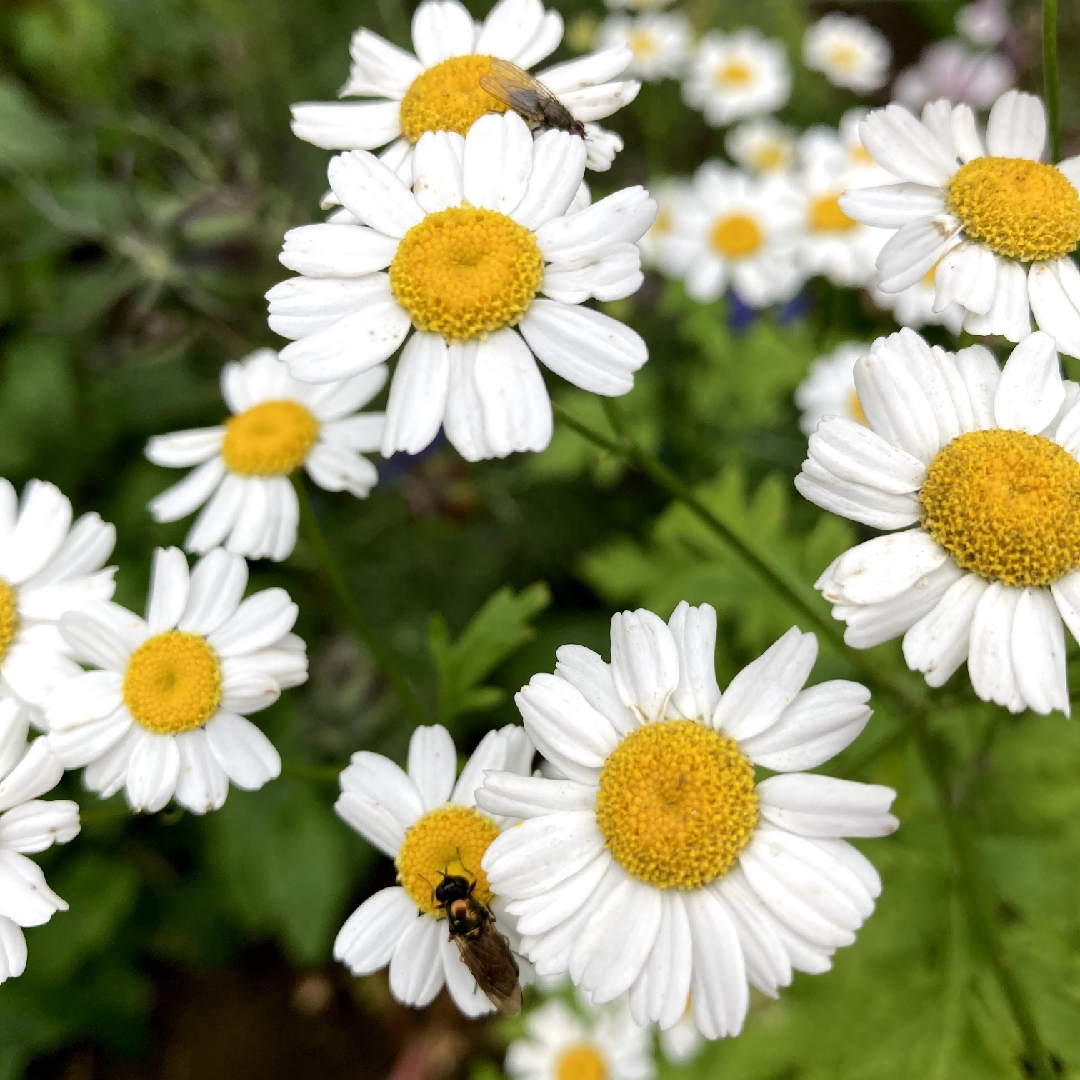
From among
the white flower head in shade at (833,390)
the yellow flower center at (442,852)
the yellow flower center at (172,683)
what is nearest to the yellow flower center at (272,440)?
the yellow flower center at (172,683)

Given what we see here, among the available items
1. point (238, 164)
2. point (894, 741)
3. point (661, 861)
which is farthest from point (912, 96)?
point (661, 861)

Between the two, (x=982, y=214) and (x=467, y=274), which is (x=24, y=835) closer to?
(x=467, y=274)

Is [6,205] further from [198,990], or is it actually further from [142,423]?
[198,990]

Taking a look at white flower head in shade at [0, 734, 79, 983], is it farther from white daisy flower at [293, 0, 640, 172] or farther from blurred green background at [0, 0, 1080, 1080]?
blurred green background at [0, 0, 1080, 1080]

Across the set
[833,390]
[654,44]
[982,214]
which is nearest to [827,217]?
[833,390]

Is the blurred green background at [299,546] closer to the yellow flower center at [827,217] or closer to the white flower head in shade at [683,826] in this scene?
the yellow flower center at [827,217]

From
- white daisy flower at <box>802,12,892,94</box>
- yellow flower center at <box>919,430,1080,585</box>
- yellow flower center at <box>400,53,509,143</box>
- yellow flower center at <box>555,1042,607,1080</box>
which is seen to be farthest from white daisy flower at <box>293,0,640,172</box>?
white daisy flower at <box>802,12,892,94</box>

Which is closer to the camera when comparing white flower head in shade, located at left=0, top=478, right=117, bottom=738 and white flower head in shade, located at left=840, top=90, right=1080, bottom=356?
white flower head in shade, located at left=840, top=90, right=1080, bottom=356
